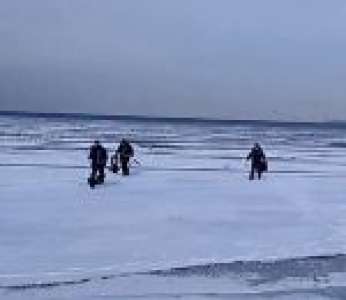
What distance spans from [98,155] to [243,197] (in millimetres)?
4318

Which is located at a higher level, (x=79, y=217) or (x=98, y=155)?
(x=98, y=155)

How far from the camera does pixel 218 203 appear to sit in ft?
57.1

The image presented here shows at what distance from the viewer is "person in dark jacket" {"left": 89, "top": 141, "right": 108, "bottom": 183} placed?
20406mm

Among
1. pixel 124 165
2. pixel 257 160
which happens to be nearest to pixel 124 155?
pixel 124 165

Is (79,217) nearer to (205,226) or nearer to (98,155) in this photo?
(205,226)

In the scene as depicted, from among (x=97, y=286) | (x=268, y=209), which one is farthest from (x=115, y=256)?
(x=268, y=209)

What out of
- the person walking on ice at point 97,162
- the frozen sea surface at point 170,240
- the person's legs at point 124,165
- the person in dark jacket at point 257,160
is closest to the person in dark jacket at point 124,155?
the person's legs at point 124,165

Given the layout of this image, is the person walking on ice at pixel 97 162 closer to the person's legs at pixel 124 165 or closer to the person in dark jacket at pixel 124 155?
the person in dark jacket at pixel 124 155

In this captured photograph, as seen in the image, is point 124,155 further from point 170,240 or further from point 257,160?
point 170,240

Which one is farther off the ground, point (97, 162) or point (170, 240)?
point (97, 162)

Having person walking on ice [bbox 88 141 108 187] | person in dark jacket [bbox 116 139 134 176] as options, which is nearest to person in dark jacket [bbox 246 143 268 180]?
person in dark jacket [bbox 116 139 134 176]

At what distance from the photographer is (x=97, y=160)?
2061cm

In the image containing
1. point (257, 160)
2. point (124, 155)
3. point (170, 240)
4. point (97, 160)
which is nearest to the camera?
point (170, 240)

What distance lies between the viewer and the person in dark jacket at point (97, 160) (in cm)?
2041
